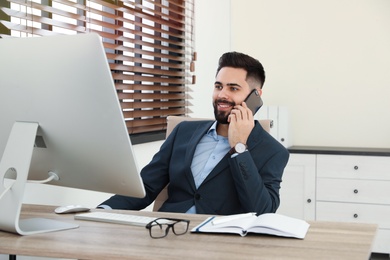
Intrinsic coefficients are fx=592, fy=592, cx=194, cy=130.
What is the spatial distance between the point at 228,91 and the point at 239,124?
19 centimetres

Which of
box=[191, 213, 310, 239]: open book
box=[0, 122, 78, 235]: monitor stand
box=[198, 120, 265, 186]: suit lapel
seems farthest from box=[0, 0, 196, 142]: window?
box=[191, 213, 310, 239]: open book

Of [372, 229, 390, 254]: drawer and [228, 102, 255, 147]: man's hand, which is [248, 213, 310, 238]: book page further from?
[372, 229, 390, 254]: drawer

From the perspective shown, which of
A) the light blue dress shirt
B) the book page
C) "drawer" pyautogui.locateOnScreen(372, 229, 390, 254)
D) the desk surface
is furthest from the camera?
"drawer" pyautogui.locateOnScreen(372, 229, 390, 254)

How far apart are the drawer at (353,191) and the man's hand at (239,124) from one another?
189cm

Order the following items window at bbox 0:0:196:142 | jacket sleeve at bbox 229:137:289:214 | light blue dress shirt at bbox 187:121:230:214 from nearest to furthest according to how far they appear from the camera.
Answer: jacket sleeve at bbox 229:137:289:214 < light blue dress shirt at bbox 187:121:230:214 < window at bbox 0:0:196:142

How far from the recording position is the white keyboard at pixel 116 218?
162cm

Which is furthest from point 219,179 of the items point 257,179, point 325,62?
point 325,62

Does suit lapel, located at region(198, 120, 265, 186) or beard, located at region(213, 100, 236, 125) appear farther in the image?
beard, located at region(213, 100, 236, 125)

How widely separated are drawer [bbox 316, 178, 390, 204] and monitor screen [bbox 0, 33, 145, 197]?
106 inches

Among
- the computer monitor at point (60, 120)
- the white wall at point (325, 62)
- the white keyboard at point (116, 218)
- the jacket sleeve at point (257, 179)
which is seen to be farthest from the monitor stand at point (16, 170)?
the white wall at point (325, 62)

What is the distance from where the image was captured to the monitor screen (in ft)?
4.51

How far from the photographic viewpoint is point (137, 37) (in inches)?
130

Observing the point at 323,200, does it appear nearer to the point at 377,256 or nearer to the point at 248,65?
the point at 377,256

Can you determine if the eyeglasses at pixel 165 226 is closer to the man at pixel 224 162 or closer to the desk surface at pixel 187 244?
the desk surface at pixel 187 244
